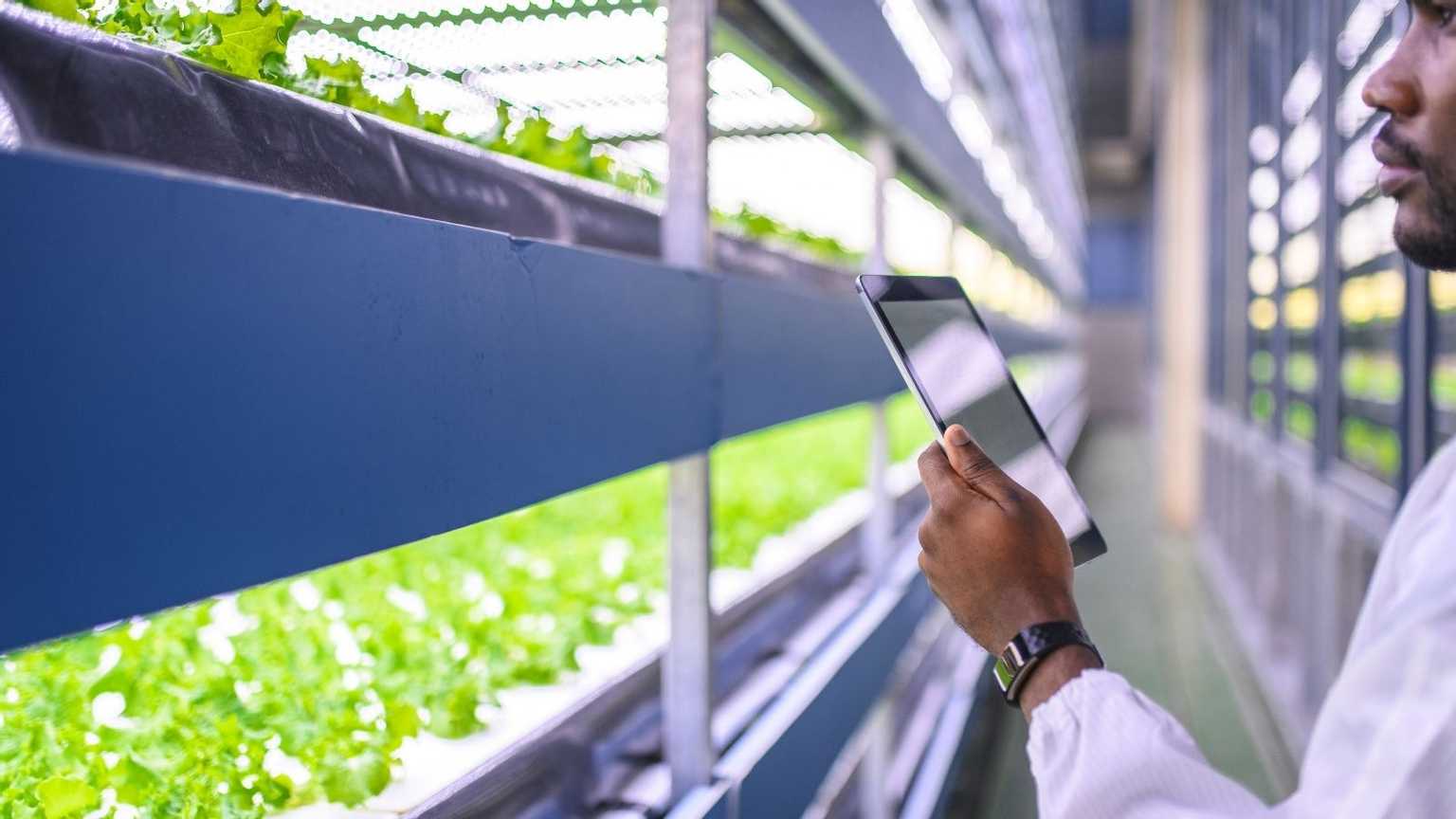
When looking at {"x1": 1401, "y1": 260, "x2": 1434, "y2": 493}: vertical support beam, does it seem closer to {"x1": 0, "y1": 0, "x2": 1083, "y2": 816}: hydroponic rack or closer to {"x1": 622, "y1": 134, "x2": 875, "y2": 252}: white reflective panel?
{"x1": 622, "y1": 134, "x2": 875, "y2": 252}: white reflective panel

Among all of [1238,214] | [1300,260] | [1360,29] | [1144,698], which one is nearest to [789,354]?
[1144,698]

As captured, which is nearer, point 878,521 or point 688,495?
point 688,495

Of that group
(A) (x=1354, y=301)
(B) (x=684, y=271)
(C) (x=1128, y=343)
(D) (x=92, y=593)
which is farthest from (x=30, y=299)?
(C) (x=1128, y=343)

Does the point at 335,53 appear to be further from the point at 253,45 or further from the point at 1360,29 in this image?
the point at 1360,29

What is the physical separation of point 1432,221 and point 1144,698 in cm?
60

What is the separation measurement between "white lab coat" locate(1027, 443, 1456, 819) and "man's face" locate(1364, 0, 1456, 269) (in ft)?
0.96

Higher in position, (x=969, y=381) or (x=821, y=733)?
(x=969, y=381)

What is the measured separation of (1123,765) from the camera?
3.37 feet

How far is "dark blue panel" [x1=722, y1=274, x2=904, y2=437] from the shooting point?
1.60 metres

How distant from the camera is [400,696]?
4.77 ft

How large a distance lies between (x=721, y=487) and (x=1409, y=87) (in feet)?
7.35

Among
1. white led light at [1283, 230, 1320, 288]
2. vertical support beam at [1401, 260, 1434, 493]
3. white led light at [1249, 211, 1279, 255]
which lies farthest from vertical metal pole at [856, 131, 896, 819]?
white led light at [1249, 211, 1279, 255]

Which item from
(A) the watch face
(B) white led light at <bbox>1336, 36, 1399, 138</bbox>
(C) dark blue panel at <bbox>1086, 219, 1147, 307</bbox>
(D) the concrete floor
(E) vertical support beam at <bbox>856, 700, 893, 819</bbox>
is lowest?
(D) the concrete floor

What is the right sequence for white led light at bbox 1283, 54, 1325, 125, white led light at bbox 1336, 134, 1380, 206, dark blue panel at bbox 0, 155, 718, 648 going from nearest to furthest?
1. dark blue panel at bbox 0, 155, 718, 648
2. white led light at bbox 1336, 134, 1380, 206
3. white led light at bbox 1283, 54, 1325, 125
